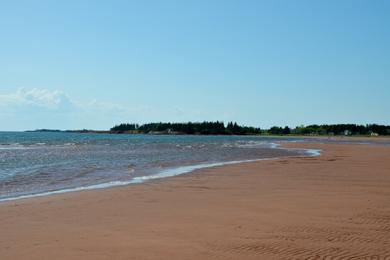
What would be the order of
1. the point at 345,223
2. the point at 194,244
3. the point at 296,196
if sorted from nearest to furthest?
the point at 194,244, the point at 345,223, the point at 296,196

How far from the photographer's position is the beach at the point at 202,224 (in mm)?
7828

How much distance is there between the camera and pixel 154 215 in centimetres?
1133

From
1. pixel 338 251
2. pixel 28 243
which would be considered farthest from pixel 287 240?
pixel 28 243

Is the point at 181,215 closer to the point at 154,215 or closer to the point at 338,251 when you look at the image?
the point at 154,215

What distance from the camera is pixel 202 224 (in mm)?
10102

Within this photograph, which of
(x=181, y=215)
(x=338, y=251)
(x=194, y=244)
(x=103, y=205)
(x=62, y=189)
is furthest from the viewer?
(x=62, y=189)

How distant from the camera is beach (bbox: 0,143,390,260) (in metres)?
7.83

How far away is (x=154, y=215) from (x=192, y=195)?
397 centimetres

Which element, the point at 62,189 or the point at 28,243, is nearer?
the point at 28,243

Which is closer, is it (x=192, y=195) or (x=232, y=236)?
(x=232, y=236)

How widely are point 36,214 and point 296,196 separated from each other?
7724 mm

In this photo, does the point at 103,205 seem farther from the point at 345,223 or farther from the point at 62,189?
the point at 345,223

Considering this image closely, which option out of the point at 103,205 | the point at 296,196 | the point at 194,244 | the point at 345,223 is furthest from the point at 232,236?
the point at 296,196

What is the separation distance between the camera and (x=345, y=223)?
32.8 feet
